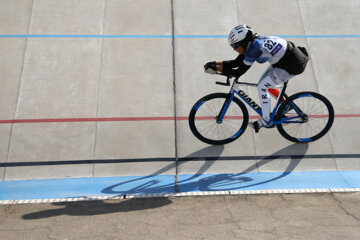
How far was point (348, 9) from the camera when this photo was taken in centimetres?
892

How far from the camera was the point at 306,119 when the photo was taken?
602cm

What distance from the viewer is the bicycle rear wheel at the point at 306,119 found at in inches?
235

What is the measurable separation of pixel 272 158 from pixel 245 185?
883mm

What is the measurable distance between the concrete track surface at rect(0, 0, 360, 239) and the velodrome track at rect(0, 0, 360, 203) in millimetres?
24

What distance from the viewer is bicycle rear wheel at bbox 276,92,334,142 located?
19.6 ft

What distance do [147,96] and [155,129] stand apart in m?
0.84

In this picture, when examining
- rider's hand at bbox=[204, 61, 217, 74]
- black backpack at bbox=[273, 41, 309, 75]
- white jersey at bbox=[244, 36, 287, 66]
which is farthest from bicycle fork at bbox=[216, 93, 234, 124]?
black backpack at bbox=[273, 41, 309, 75]

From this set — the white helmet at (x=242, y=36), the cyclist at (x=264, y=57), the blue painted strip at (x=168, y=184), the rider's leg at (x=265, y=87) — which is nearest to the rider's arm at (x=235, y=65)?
the cyclist at (x=264, y=57)

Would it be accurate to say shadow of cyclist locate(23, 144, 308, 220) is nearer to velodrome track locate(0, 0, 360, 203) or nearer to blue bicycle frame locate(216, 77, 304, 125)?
velodrome track locate(0, 0, 360, 203)

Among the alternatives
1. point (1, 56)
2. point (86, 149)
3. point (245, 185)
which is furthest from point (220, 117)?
point (1, 56)

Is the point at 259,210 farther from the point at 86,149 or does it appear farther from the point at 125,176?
the point at 86,149

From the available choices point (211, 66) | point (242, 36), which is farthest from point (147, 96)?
point (242, 36)

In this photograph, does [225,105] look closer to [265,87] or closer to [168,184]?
[265,87]

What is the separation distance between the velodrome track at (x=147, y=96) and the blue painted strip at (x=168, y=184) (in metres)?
0.02
